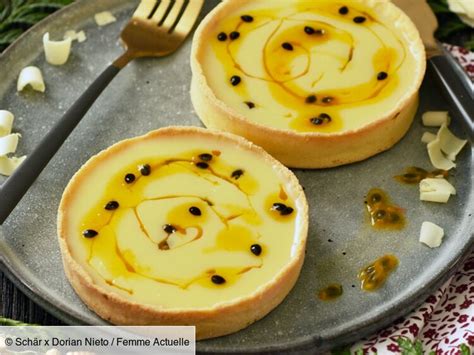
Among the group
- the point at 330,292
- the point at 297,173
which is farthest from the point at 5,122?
the point at 330,292

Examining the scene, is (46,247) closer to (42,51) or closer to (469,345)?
(42,51)

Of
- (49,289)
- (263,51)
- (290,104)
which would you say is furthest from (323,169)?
(49,289)

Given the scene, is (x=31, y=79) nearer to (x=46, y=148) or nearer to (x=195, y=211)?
(x=46, y=148)

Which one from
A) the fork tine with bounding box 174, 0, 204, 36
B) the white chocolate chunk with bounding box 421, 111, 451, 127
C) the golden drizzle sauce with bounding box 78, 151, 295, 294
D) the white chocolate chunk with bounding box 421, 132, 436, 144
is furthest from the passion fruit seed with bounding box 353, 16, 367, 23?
the golden drizzle sauce with bounding box 78, 151, 295, 294

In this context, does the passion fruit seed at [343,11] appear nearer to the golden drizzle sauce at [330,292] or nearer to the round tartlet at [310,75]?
the round tartlet at [310,75]

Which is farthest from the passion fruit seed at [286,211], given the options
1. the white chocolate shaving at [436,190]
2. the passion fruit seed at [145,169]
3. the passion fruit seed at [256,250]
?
the white chocolate shaving at [436,190]
